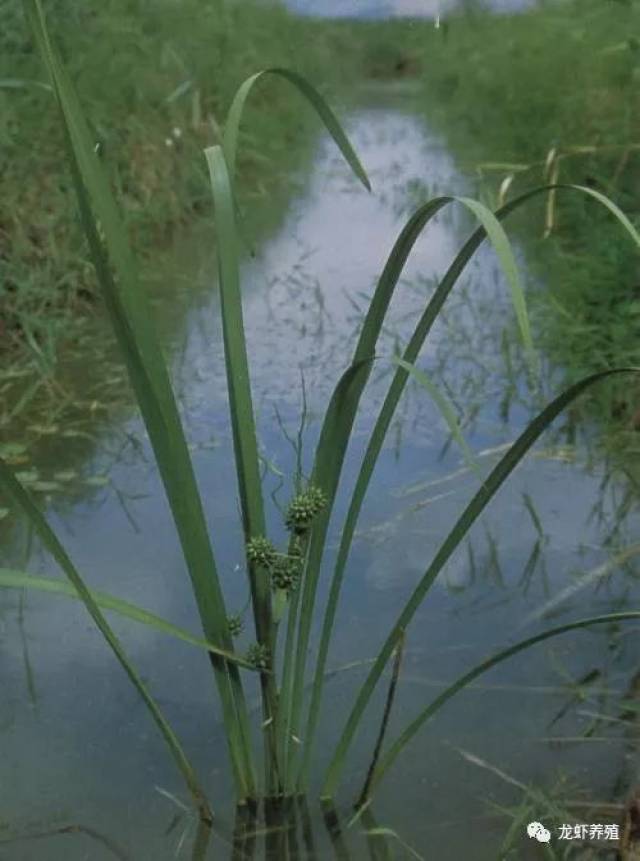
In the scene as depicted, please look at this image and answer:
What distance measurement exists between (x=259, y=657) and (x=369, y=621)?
1.56ft

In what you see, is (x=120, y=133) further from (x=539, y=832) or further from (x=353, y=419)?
(x=539, y=832)

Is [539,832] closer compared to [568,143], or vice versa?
[539,832]

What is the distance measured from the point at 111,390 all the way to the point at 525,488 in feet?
2.98

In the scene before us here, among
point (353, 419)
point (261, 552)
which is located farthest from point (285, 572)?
point (353, 419)

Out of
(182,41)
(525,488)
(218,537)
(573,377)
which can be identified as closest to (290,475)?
(218,537)

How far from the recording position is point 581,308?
9.60 ft

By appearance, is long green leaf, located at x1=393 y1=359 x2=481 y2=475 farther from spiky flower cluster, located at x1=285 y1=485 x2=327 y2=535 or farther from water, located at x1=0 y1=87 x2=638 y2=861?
water, located at x1=0 y1=87 x2=638 y2=861

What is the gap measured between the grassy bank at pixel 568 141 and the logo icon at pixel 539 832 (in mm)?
958

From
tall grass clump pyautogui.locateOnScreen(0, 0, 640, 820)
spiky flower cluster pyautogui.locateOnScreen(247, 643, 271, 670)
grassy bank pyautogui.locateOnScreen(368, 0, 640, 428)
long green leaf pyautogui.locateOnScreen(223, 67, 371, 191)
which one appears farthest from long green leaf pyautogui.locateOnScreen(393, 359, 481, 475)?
grassy bank pyautogui.locateOnScreen(368, 0, 640, 428)

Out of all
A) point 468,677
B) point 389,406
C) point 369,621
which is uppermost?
point 389,406

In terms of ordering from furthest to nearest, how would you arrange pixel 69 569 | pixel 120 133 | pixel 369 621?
pixel 120 133 < pixel 369 621 < pixel 69 569

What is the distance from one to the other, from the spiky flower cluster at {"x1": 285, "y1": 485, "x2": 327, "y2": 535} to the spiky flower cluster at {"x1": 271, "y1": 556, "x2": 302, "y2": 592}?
0.03 meters

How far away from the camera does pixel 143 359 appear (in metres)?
1.24

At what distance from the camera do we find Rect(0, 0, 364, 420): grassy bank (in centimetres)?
303
